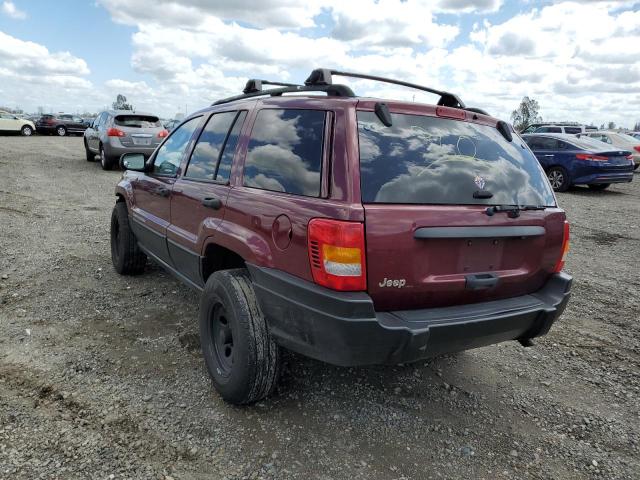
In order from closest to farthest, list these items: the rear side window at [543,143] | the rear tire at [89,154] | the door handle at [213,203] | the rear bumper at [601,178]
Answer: the door handle at [213,203], the rear bumper at [601,178], the rear side window at [543,143], the rear tire at [89,154]

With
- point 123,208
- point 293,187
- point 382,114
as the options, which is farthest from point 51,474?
point 123,208

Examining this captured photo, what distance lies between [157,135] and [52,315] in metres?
9.81

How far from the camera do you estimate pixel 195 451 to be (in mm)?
2500

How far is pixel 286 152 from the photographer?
2695 mm

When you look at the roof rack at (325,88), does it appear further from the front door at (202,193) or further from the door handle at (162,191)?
the door handle at (162,191)

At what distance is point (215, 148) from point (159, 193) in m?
0.89

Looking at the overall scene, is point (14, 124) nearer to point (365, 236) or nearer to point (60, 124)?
point (60, 124)

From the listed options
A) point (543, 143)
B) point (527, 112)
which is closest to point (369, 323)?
point (543, 143)

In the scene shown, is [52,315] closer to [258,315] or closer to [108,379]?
[108,379]

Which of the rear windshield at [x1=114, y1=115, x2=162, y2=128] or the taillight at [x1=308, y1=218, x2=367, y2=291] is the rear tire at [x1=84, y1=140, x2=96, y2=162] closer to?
the rear windshield at [x1=114, y1=115, x2=162, y2=128]

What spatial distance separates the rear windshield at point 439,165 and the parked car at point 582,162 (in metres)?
10.9

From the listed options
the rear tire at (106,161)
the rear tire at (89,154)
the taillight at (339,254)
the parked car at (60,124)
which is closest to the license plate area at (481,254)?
the taillight at (339,254)

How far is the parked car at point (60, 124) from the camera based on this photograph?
106ft

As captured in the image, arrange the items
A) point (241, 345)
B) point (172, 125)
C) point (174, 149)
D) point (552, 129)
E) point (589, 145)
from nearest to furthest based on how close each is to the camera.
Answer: point (241, 345), point (174, 149), point (589, 145), point (552, 129), point (172, 125)
